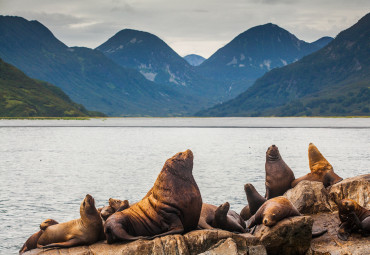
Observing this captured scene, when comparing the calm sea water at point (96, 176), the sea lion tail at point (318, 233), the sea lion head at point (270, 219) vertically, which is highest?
the sea lion head at point (270, 219)

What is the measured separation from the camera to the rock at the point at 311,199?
14.2 m

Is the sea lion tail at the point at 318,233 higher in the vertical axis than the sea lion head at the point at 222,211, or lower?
lower

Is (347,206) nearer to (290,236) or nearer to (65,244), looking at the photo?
(290,236)

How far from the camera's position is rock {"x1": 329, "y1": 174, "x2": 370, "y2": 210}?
13.9 metres

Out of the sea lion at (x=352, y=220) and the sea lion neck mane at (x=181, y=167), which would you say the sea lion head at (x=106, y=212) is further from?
the sea lion at (x=352, y=220)

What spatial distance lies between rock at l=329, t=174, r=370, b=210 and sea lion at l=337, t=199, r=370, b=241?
183 cm

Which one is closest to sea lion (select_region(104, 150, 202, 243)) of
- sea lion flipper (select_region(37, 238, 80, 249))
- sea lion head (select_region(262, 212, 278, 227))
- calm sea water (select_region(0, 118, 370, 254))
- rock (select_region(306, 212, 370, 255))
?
sea lion flipper (select_region(37, 238, 80, 249))

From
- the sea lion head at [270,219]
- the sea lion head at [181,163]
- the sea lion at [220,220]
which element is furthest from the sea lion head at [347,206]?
the sea lion head at [181,163]

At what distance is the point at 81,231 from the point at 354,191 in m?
7.57

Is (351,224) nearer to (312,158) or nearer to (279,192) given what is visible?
(279,192)

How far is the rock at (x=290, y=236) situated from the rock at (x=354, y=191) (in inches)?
119

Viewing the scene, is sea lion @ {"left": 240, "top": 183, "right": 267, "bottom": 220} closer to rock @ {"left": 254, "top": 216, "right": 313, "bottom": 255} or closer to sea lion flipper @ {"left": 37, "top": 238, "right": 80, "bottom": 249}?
rock @ {"left": 254, "top": 216, "right": 313, "bottom": 255}

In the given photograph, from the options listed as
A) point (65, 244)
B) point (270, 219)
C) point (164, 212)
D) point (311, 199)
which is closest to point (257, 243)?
point (270, 219)

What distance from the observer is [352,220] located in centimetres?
1179
